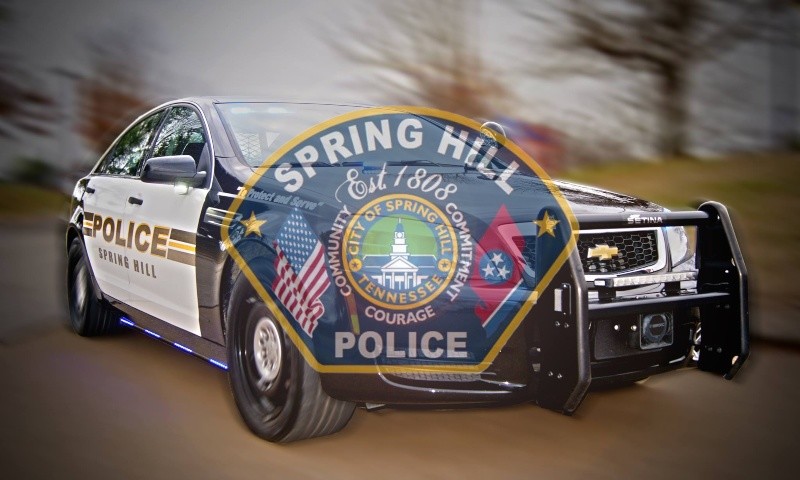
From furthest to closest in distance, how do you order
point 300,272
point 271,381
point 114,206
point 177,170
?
point 114,206, point 177,170, point 271,381, point 300,272

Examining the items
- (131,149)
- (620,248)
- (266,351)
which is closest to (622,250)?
(620,248)

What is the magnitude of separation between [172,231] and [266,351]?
1097mm

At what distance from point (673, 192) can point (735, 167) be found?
0.73 m

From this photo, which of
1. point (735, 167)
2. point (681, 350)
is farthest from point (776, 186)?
point (681, 350)

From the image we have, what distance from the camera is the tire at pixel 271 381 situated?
148 inches

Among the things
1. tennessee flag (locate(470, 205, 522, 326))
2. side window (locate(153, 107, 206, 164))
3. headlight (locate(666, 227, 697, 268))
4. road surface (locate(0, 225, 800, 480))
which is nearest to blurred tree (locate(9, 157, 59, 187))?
road surface (locate(0, 225, 800, 480))

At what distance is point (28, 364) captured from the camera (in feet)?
18.2

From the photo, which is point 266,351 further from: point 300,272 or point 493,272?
point 493,272

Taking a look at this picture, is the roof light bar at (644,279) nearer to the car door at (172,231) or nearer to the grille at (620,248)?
the grille at (620,248)

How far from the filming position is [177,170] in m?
4.50

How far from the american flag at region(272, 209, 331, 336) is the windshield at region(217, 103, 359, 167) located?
28.1 inches

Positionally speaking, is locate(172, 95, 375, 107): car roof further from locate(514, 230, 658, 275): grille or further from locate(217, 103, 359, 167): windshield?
locate(514, 230, 658, 275): grille

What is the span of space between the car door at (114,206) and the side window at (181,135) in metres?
0.22
